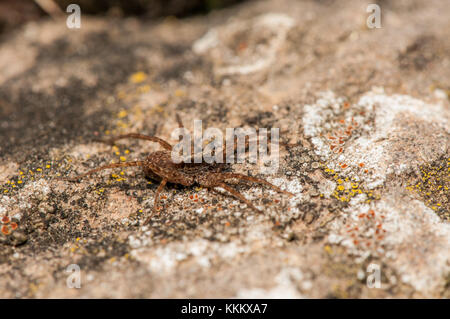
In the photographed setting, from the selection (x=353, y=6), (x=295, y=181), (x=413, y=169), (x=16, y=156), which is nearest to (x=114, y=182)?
(x=16, y=156)

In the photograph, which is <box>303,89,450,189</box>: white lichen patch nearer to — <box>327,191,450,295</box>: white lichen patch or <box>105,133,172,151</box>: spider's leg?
<box>327,191,450,295</box>: white lichen patch

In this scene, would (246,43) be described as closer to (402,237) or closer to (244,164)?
(244,164)

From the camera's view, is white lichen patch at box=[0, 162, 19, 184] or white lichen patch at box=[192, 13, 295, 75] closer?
white lichen patch at box=[0, 162, 19, 184]

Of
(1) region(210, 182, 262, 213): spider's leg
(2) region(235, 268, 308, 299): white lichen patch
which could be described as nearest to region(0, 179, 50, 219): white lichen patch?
(1) region(210, 182, 262, 213): spider's leg

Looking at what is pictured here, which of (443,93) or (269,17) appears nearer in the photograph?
(443,93)

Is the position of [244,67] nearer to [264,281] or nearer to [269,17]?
[269,17]

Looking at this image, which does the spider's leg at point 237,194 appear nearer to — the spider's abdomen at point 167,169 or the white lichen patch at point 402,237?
the spider's abdomen at point 167,169
